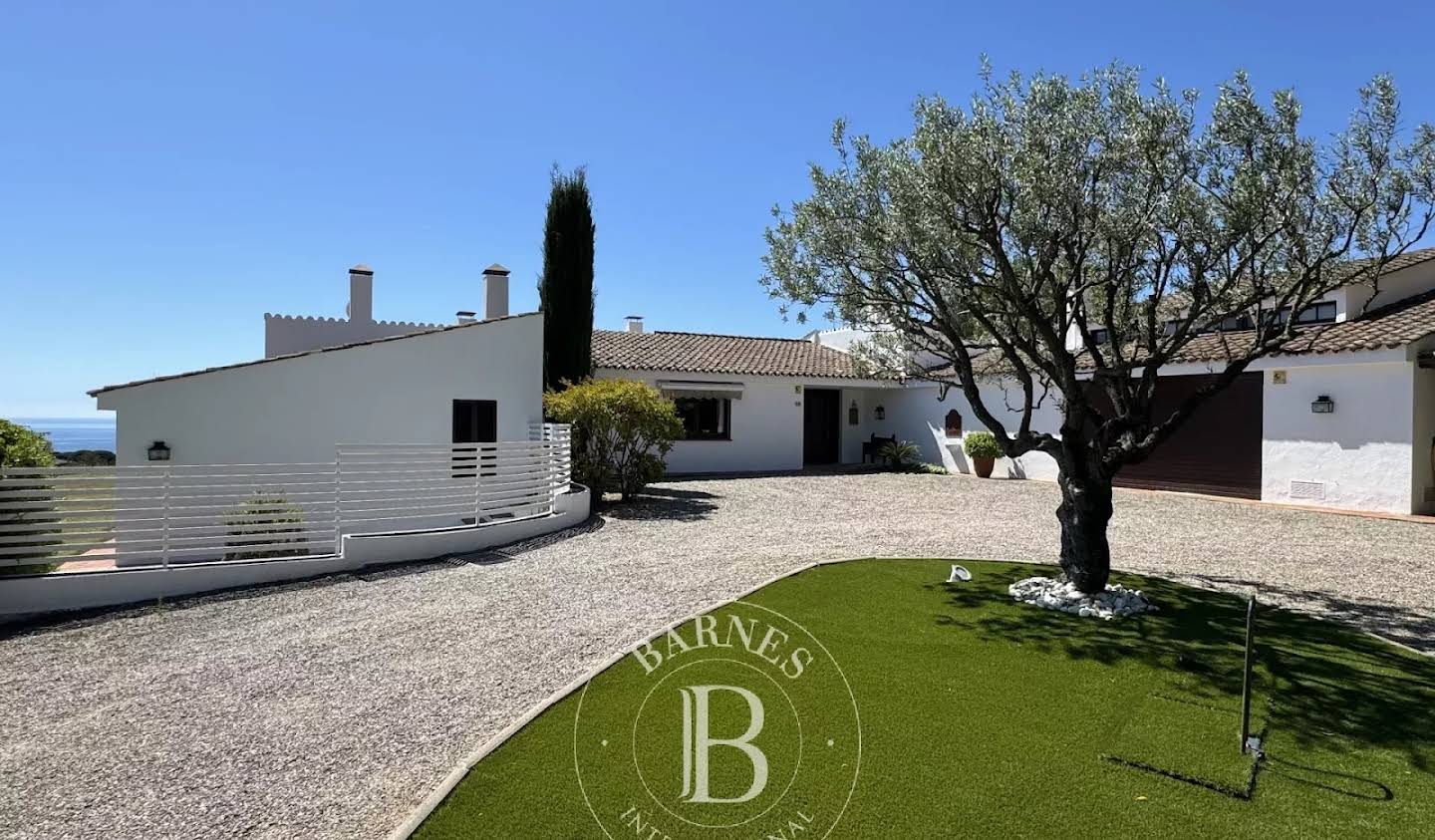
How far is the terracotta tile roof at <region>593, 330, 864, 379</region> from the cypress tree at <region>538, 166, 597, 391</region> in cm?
378

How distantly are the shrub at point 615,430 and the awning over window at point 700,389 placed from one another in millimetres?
7595

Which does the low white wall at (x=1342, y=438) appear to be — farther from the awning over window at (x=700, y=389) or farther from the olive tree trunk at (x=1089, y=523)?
the awning over window at (x=700, y=389)

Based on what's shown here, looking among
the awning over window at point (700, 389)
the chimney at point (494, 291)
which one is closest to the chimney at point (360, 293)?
the chimney at point (494, 291)

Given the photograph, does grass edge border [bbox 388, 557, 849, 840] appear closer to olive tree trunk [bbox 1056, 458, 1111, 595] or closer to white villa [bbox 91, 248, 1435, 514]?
olive tree trunk [bbox 1056, 458, 1111, 595]

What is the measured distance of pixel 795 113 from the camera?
1410 cm

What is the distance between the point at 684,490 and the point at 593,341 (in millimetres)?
9056

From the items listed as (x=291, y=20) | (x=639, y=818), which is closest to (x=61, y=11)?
(x=291, y=20)

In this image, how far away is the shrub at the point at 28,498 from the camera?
28.1ft

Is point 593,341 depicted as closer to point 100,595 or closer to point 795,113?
point 795,113

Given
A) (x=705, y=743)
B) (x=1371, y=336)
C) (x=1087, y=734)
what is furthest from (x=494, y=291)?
(x=1371, y=336)

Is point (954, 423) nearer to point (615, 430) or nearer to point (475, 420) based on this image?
point (615, 430)

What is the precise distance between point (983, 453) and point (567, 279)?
1427 cm

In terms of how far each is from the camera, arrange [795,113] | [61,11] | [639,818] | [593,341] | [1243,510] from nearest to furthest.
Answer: [639,818], [61,11], [795,113], [1243,510], [593,341]

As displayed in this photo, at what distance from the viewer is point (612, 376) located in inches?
935
